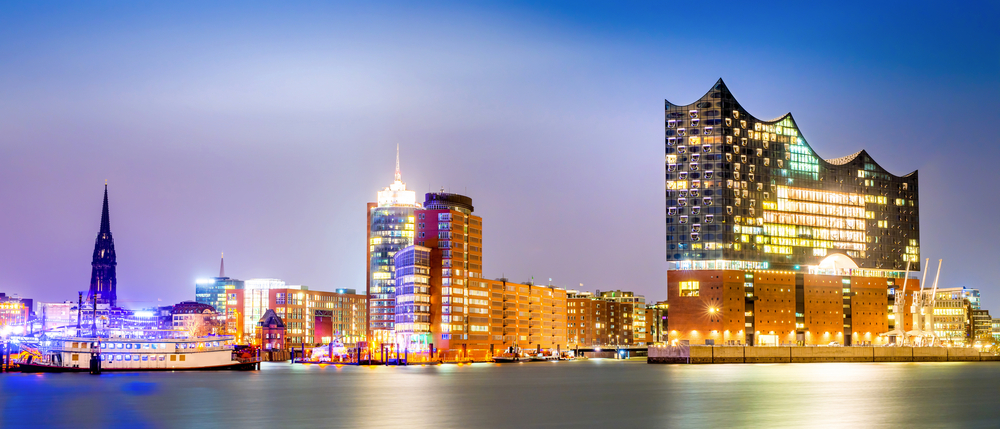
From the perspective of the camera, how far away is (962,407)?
80.9 metres

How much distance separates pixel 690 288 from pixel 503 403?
116m

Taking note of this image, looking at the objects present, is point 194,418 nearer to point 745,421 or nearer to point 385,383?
point 745,421

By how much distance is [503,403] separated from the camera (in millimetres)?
84812

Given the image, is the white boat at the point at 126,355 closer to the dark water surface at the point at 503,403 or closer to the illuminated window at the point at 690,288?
the dark water surface at the point at 503,403

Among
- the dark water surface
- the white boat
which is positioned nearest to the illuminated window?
the dark water surface

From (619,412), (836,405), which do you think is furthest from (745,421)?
(836,405)

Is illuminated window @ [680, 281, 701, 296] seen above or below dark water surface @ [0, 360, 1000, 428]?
above

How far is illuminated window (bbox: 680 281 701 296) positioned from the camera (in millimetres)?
194750

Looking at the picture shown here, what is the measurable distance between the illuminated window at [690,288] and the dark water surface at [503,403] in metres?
68.4

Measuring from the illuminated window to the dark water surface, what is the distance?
225 ft

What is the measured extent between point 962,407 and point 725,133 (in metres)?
119

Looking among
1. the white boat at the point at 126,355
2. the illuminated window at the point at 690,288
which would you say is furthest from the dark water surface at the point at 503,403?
the illuminated window at the point at 690,288

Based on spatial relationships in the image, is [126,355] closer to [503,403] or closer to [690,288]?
[503,403]

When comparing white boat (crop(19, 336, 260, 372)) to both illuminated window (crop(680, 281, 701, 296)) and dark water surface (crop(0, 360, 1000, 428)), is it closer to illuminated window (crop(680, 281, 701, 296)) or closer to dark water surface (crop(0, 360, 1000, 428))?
dark water surface (crop(0, 360, 1000, 428))
